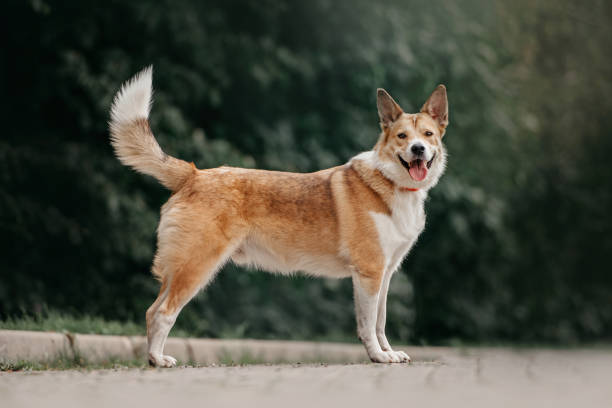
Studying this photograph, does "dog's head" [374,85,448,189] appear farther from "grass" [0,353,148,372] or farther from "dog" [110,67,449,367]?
"grass" [0,353,148,372]

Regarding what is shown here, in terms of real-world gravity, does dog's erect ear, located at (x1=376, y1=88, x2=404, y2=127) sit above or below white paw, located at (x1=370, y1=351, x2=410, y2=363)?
above

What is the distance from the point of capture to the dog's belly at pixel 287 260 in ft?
17.1

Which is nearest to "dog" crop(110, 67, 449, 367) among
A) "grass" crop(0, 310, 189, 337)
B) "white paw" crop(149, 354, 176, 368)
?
"white paw" crop(149, 354, 176, 368)

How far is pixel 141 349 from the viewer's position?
6.15 m

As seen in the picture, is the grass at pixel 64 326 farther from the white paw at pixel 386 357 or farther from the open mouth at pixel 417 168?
the open mouth at pixel 417 168

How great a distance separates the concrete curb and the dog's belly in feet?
3.68

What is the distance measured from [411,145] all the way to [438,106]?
25.5 inches

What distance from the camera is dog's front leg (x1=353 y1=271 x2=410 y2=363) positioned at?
502 cm

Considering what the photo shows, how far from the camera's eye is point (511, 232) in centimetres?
1341

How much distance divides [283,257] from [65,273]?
443 centimetres

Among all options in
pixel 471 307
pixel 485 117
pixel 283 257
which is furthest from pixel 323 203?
pixel 471 307

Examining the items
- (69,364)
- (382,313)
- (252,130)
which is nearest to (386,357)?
(382,313)

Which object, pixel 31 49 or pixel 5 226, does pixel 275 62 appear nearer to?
pixel 31 49

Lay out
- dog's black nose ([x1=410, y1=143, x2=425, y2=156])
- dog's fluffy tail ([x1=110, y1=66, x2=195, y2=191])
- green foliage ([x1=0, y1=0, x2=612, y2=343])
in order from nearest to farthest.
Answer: dog's black nose ([x1=410, y1=143, x2=425, y2=156]) < dog's fluffy tail ([x1=110, y1=66, x2=195, y2=191]) < green foliage ([x1=0, y1=0, x2=612, y2=343])
